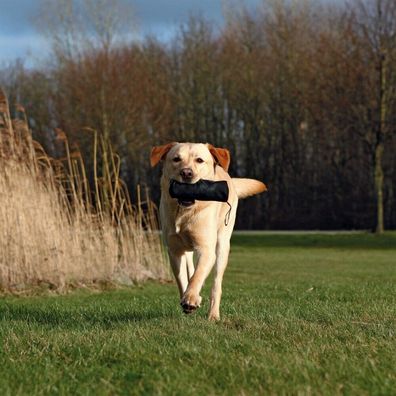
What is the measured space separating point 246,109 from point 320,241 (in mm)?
12983

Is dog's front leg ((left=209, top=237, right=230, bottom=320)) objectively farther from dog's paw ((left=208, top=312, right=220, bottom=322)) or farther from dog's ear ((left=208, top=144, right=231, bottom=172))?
dog's ear ((left=208, top=144, right=231, bottom=172))

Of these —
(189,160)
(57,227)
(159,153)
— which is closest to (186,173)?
(189,160)

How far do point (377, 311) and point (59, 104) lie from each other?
3712 cm

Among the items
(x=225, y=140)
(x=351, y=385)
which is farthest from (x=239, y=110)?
(x=351, y=385)

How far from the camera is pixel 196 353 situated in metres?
4.57

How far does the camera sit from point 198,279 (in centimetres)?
615

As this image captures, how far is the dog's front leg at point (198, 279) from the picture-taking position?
5.82 metres

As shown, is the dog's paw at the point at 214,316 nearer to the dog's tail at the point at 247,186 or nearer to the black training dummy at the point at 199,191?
the black training dummy at the point at 199,191

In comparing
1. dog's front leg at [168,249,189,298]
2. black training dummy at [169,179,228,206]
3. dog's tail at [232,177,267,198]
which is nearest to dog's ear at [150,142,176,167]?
black training dummy at [169,179,228,206]

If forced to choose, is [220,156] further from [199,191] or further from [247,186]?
[247,186]

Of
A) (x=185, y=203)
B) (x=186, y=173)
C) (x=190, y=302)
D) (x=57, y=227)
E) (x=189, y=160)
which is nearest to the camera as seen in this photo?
(x=190, y=302)

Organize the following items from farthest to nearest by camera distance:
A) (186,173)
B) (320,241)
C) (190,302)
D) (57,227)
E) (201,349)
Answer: (320,241)
(57,227)
(186,173)
(190,302)
(201,349)

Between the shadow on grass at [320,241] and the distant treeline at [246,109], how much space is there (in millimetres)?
6069

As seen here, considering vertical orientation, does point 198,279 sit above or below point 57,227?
above
